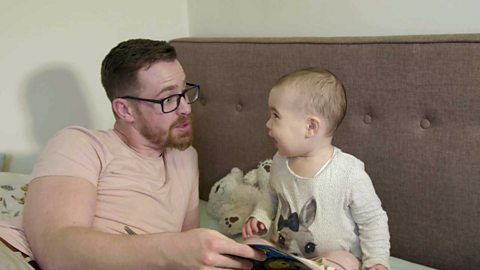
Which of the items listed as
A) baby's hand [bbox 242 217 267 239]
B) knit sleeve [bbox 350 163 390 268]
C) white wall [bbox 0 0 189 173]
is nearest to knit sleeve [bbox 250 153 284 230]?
baby's hand [bbox 242 217 267 239]

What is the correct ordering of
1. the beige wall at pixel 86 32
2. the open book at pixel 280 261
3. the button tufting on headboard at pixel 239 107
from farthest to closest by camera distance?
1. the button tufting on headboard at pixel 239 107
2. the beige wall at pixel 86 32
3. the open book at pixel 280 261

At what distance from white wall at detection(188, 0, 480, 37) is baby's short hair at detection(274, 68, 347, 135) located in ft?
1.54

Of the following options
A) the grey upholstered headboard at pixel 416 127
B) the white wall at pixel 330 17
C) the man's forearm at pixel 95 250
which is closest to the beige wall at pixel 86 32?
the white wall at pixel 330 17

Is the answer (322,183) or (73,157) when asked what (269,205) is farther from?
(73,157)

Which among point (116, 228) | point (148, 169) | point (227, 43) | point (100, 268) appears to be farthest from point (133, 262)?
point (227, 43)

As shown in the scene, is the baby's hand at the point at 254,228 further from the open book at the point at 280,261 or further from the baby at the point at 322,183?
the open book at the point at 280,261

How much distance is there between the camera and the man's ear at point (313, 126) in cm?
127

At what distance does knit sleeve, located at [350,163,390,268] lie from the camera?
1275 millimetres

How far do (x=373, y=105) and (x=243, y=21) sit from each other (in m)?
0.73

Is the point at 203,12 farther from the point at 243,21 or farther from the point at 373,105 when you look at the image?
the point at 373,105

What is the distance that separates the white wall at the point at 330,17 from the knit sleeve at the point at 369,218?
1.81 ft

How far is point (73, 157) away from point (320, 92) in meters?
0.64

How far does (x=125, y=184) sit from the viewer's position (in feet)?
4.86

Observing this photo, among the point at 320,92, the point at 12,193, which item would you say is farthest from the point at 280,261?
the point at 12,193
